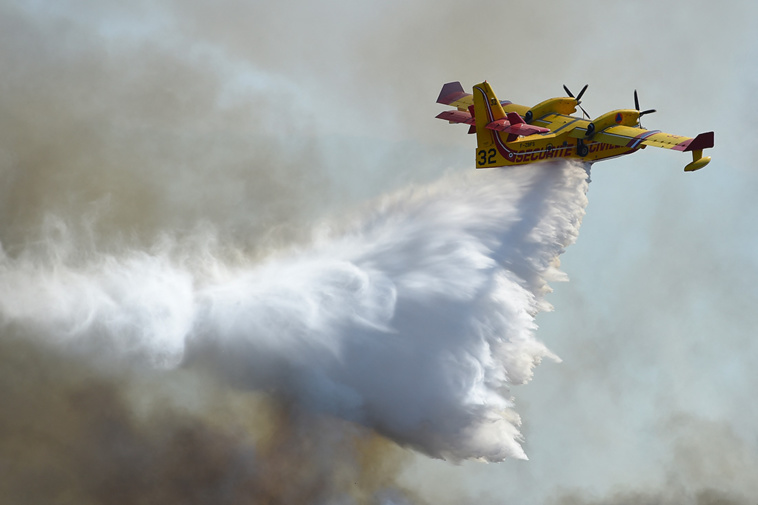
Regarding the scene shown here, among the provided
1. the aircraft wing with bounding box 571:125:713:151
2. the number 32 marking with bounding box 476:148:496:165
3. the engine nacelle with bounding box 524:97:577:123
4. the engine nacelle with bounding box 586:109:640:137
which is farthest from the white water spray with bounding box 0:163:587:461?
the engine nacelle with bounding box 524:97:577:123

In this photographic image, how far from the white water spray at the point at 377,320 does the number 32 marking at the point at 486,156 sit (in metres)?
2.45

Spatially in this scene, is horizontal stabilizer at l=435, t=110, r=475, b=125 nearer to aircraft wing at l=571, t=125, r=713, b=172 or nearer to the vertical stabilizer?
the vertical stabilizer

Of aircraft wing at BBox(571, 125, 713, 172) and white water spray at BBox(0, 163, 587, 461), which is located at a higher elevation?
aircraft wing at BBox(571, 125, 713, 172)

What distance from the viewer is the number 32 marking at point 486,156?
40344mm

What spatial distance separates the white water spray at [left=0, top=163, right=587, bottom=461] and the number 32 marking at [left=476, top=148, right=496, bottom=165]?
2.45 m

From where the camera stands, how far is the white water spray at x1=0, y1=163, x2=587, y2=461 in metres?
36.7

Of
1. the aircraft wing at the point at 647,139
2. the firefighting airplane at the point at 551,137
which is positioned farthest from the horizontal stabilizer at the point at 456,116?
the aircraft wing at the point at 647,139

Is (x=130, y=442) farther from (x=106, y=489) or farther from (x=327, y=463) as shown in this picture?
(x=327, y=463)

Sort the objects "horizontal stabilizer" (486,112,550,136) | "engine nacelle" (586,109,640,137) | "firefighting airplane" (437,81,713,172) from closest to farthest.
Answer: "horizontal stabilizer" (486,112,550,136)
"firefighting airplane" (437,81,713,172)
"engine nacelle" (586,109,640,137)

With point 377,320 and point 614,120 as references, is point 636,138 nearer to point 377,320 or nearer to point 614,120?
point 614,120

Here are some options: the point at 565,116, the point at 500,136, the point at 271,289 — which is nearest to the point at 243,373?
the point at 271,289

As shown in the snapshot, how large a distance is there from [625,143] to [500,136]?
4.78m

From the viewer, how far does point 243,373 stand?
37.9 m

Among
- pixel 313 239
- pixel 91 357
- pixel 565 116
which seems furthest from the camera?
pixel 565 116
